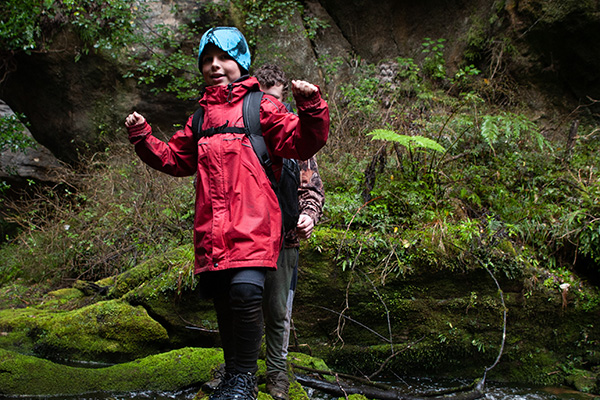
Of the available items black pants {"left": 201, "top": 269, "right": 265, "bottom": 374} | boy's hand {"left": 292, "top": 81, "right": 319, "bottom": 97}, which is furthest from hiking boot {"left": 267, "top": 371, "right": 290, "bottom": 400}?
boy's hand {"left": 292, "top": 81, "right": 319, "bottom": 97}

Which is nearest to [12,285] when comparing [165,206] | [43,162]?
[165,206]

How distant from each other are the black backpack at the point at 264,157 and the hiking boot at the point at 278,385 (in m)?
0.89

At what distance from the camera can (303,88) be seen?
1863 mm

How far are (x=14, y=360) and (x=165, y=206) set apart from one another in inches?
135

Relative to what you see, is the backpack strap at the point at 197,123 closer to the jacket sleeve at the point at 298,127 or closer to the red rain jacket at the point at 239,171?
the red rain jacket at the point at 239,171

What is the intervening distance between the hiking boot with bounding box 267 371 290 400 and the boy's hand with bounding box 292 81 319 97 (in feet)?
5.50

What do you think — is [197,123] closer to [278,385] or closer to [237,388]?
[237,388]

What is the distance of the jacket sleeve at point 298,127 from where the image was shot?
1.92 meters

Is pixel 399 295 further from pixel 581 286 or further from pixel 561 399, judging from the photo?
pixel 581 286

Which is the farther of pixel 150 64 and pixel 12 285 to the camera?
pixel 150 64

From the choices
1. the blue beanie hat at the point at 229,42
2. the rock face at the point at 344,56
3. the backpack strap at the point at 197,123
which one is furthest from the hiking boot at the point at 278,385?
the rock face at the point at 344,56

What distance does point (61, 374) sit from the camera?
298cm

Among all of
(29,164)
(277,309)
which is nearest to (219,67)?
(277,309)

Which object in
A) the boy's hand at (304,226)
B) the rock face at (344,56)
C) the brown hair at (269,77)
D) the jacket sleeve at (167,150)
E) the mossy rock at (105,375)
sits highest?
the rock face at (344,56)
